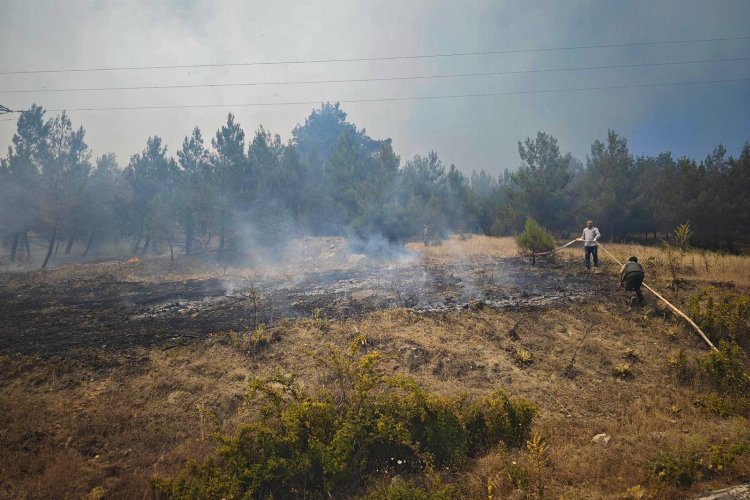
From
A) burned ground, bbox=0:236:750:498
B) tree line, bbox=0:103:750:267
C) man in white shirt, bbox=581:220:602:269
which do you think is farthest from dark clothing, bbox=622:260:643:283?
tree line, bbox=0:103:750:267

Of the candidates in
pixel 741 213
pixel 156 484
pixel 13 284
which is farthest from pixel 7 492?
pixel 741 213

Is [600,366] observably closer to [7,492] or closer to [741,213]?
[7,492]

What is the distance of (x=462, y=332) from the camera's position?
850 cm

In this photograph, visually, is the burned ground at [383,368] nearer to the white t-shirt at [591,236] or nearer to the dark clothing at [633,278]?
the dark clothing at [633,278]

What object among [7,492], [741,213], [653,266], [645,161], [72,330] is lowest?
[7,492]

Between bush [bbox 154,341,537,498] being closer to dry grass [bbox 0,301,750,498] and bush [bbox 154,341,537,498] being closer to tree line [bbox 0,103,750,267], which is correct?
dry grass [bbox 0,301,750,498]

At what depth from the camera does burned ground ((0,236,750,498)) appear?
438cm

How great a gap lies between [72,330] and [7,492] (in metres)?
6.65

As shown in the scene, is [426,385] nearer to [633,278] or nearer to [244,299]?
[633,278]

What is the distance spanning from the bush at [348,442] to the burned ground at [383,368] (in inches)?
16.6

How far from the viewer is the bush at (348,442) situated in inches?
164

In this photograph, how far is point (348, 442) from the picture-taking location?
14.7 ft

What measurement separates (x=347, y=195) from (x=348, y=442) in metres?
26.9

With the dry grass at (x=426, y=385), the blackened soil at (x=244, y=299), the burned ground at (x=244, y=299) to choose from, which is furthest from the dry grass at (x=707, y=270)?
the dry grass at (x=426, y=385)
